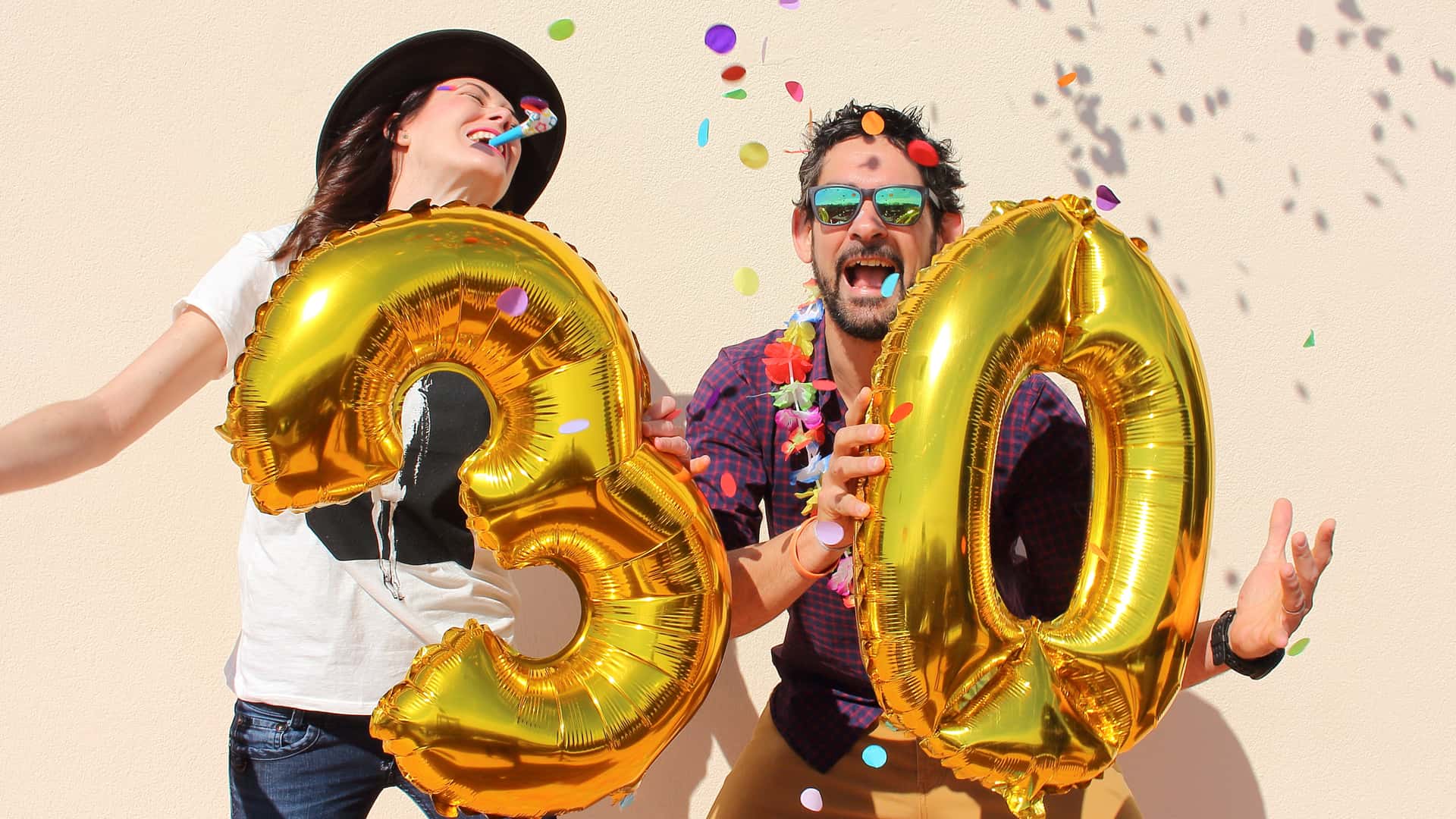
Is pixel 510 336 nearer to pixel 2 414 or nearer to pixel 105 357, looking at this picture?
pixel 105 357

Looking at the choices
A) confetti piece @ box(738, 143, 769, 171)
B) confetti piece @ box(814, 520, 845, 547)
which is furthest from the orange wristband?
confetti piece @ box(738, 143, 769, 171)

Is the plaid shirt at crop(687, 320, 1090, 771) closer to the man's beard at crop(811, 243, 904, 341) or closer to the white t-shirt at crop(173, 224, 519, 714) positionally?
the man's beard at crop(811, 243, 904, 341)

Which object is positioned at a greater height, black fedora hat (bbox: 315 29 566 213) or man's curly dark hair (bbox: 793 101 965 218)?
black fedora hat (bbox: 315 29 566 213)

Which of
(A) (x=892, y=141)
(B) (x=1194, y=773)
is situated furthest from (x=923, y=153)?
(B) (x=1194, y=773)

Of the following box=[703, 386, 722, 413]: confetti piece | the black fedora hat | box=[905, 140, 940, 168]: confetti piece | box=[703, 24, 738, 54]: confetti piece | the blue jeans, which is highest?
box=[703, 24, 738, 54]: confetti piece

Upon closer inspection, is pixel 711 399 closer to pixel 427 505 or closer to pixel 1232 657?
pixel 427 505

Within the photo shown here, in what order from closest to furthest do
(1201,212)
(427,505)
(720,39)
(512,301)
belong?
(512,301) < (427,505) < (720,39) < (1201,212)

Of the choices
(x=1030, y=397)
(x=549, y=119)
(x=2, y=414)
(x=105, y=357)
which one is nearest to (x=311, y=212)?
(x=549, y=119)

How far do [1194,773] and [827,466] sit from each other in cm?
146

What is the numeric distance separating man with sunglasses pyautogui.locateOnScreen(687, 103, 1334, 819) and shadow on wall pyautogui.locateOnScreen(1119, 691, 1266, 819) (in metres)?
0.70

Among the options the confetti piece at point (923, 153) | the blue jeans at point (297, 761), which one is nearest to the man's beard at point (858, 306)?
the confetti piece at point (923, 153)

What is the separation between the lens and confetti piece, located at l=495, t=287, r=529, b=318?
1.32 meters

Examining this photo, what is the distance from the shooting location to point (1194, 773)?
2.50m

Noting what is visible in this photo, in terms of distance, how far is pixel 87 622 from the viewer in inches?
90.5
